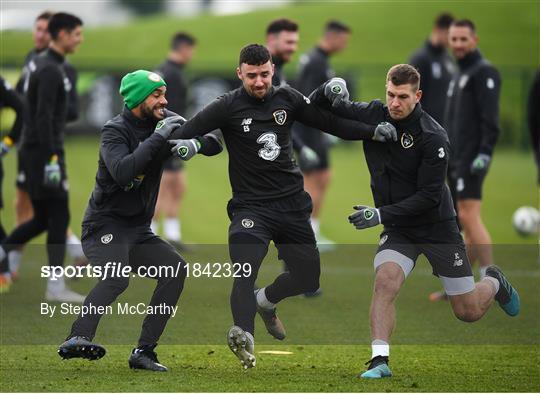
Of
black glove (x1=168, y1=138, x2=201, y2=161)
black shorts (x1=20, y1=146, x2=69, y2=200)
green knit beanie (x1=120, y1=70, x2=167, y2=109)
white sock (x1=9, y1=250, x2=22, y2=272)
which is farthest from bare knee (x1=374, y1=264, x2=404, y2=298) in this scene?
white sock (x1=9, y1=250, x2=22, y2=272)

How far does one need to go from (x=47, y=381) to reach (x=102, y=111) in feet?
67.1

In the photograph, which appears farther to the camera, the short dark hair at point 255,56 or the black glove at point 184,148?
the short dark hair at point 255,56

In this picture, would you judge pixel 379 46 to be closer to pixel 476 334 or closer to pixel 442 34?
pixel 442 34

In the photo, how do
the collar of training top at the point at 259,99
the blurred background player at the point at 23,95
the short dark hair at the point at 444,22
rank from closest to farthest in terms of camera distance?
1. the collar of training top at the point at 259,99
2. the blurred background player at the point at 23,95
3. the short dark hair at the point at 444,22

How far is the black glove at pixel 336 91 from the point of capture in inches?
320

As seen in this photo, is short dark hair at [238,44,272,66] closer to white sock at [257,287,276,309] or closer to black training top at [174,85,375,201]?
black training top at [174,85,375,201]

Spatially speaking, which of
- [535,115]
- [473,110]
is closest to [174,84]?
[535,115]

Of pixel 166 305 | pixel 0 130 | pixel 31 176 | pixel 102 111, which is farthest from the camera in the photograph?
pixel 102 111

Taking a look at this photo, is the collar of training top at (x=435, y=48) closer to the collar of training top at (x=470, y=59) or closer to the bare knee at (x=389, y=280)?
the collar of training top at (x=470, y=59)

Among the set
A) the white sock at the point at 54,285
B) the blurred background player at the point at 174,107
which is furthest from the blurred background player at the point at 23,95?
the blurred background player at the point at 174,107

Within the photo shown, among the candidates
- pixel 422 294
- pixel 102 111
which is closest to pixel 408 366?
pixel 422 294

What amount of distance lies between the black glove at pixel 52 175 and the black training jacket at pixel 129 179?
251cm

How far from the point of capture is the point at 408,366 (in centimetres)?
810

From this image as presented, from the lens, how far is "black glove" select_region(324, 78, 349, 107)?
8.12m
